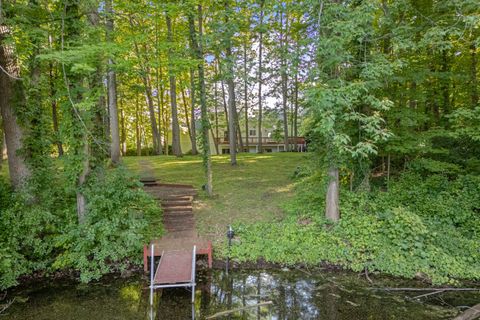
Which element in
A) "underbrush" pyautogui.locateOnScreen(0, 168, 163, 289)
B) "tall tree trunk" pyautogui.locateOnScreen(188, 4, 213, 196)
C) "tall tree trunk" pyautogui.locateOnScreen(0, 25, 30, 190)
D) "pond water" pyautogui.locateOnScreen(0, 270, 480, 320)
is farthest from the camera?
"tall tree trunk" pyautogui.locateOnScreen(188, 4, 213, 196)

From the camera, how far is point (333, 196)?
791 centimetres

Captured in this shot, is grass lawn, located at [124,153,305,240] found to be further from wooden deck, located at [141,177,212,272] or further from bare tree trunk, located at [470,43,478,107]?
bare tree trunk, located at [470,43,478,107]

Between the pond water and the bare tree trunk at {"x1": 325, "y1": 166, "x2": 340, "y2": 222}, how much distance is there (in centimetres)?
169

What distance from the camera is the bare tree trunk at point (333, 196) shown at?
7.88 m

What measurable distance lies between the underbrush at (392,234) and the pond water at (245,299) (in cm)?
47

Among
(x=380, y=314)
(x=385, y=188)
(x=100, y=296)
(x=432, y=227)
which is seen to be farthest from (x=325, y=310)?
(x=385, y=188)

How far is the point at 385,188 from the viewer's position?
9578mm

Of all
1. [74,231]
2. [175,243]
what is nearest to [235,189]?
[175,243]

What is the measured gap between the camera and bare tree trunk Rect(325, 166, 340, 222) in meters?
7.88

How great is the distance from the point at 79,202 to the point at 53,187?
1.06m

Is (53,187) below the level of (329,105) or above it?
below

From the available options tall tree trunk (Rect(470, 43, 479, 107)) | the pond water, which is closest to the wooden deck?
the pond water

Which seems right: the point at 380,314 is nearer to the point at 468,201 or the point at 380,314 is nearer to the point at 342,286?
the point at 342,286

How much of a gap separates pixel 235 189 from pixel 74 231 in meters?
5.96
